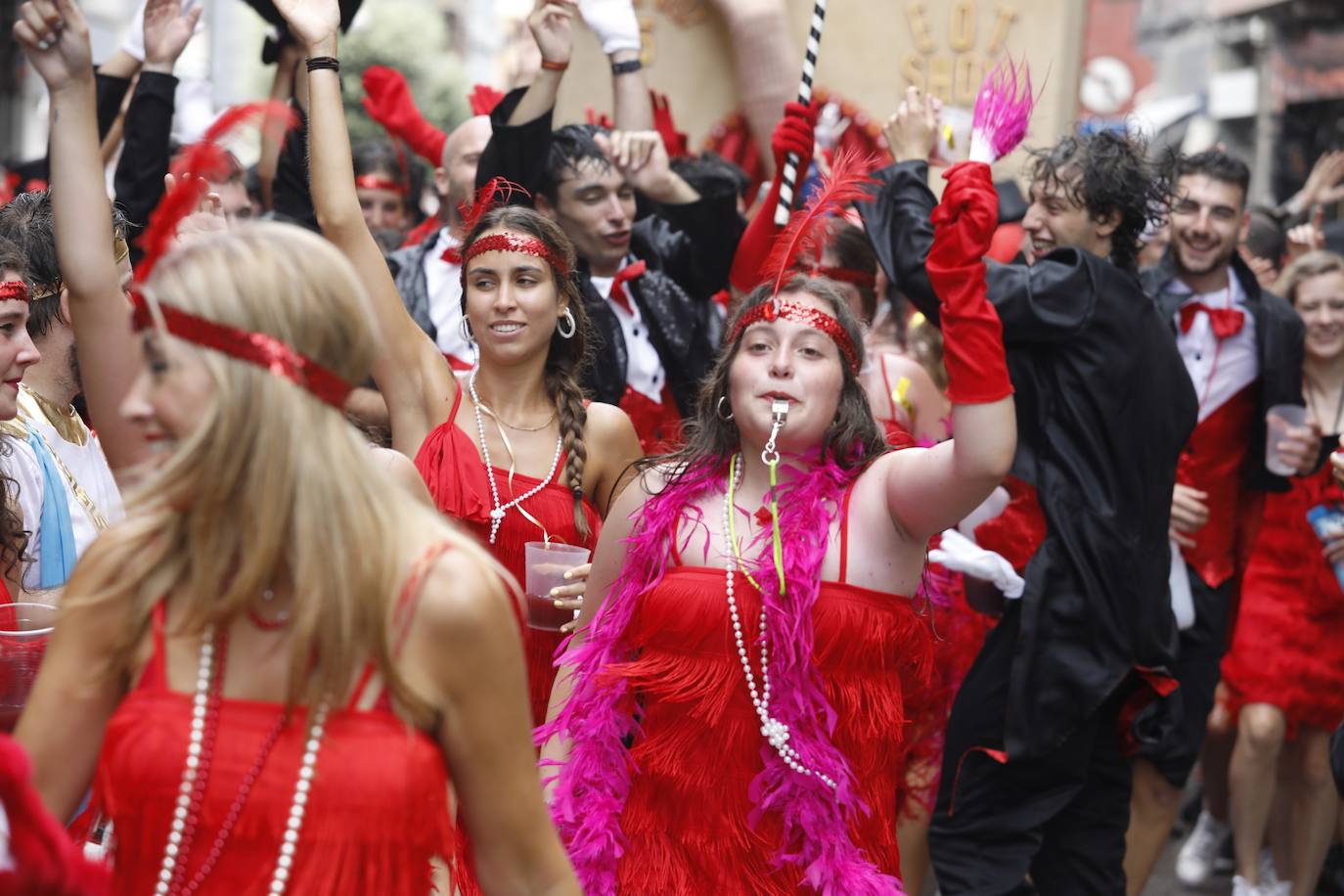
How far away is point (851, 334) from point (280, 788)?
177 centimetres

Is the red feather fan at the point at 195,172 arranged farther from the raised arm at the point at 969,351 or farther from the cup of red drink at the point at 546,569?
the cup of red drink at the point at 546,569

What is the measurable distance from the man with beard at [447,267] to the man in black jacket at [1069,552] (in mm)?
1481

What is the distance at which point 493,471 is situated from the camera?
12.2 feet

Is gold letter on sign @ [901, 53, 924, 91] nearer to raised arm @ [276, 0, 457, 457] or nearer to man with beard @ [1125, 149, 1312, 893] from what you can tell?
man with beard @ [1125, 149, 1312, 893]

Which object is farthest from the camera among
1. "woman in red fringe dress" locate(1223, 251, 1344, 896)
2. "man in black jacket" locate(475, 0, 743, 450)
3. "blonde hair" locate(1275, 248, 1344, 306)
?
"blonde hair" locate(1275, 248, 1344, 306)

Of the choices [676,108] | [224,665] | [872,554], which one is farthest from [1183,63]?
[224,665]

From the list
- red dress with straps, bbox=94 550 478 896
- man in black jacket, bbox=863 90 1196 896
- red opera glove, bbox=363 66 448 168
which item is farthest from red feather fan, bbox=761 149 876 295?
red opera glove, bbox=363 66 448 168

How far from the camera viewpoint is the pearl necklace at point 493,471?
12.1 feet

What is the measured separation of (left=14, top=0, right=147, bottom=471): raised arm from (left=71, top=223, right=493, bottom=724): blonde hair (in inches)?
25.8

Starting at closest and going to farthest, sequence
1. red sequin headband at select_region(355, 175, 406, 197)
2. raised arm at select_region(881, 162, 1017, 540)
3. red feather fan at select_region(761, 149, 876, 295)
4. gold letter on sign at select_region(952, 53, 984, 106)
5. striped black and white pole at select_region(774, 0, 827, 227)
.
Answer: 1. raised arm at select_region(881, 162, 1017, 540)
2. red feather fan at select_region(761, 149, 876, 295)
3. striped black and white pole at select_region(774, 0, 827, 227)
4. red sequin headband at select_region(355, 175, 406, 197)
5. gold letter on sign at select_region(952, 53, 984, 106)

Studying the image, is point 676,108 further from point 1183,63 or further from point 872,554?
point 1183,63

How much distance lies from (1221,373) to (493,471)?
2720mm

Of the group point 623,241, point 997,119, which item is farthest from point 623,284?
point 997,119

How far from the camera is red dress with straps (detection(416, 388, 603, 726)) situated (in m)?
3.67
